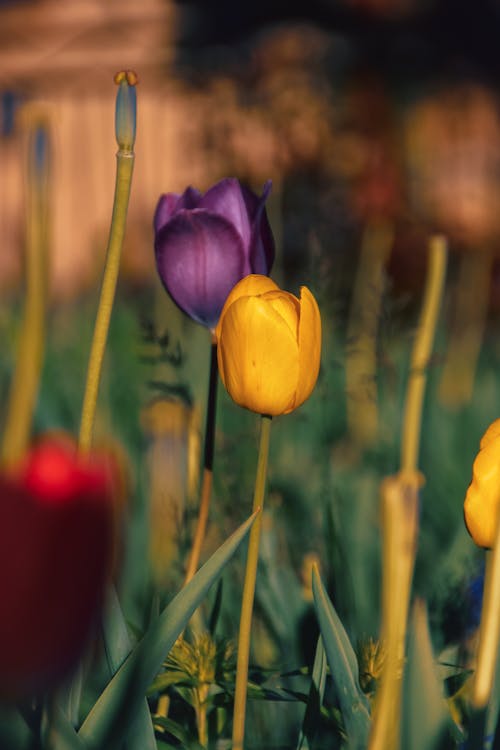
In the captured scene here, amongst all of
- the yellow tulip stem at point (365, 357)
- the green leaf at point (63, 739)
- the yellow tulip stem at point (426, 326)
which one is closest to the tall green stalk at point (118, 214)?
the green leaf at point (63, 739)

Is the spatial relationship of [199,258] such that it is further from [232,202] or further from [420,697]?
[420,697]

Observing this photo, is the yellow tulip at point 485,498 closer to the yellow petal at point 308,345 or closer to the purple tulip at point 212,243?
the yellow petal at point 308,345

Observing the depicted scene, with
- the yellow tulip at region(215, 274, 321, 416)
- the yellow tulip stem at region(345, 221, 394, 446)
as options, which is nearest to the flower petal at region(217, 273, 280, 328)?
the yellow tulip at region(215, 274, 321, 416)

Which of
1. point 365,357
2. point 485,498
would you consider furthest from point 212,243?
point 365,357

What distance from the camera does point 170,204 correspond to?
25.6 inches

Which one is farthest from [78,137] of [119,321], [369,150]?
[119,321]

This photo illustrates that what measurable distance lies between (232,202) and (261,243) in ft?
0.14

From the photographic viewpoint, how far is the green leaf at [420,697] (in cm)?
41

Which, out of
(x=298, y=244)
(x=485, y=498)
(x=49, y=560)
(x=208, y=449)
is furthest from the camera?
(x=298, y=244)

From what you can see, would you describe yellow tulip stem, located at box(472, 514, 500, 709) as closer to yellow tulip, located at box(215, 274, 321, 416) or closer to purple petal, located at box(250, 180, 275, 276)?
yellow tulip, located at box(215, 274, 321, 416)

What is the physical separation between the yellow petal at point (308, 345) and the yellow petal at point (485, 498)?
0.32 feet

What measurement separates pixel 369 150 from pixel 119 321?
2220 mm

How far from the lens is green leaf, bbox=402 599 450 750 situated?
0.41 metres

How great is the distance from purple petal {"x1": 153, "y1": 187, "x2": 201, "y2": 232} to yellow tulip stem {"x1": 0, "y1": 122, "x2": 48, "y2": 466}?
1.12 ft
